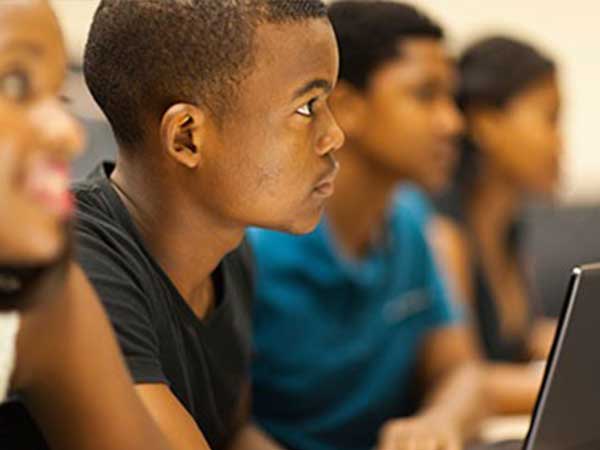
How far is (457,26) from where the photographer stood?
2.95 m

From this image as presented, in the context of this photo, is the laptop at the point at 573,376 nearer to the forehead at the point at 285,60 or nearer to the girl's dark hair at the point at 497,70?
the forehead at the point at 285,60

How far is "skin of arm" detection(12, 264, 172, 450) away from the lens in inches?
26.3

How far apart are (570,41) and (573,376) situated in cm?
230

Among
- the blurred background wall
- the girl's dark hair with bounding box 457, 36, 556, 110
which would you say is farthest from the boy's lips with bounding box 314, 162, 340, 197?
the blurred background wall

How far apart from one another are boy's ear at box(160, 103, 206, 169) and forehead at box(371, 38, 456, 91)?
78 cm

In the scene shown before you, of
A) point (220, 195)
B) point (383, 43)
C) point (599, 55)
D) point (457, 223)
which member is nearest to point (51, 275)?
point (220, 195)

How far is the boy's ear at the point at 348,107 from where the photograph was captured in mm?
1626

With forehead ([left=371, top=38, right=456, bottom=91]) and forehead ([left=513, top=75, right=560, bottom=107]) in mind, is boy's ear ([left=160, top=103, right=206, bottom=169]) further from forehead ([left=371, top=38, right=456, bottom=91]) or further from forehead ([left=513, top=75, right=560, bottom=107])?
forehead ([left=513, top=75, right=560, bottom=107])

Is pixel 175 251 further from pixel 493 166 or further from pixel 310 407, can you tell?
pixel 493 166

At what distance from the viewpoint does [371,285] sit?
158 cm

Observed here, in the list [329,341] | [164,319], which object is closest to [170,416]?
[164,319]

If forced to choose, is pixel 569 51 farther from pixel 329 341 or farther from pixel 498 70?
pixel 329 341

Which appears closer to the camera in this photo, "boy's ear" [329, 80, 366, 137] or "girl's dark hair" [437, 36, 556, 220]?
"boy's ear" [329, 80, 366, 137]

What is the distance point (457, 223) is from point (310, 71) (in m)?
1.22
